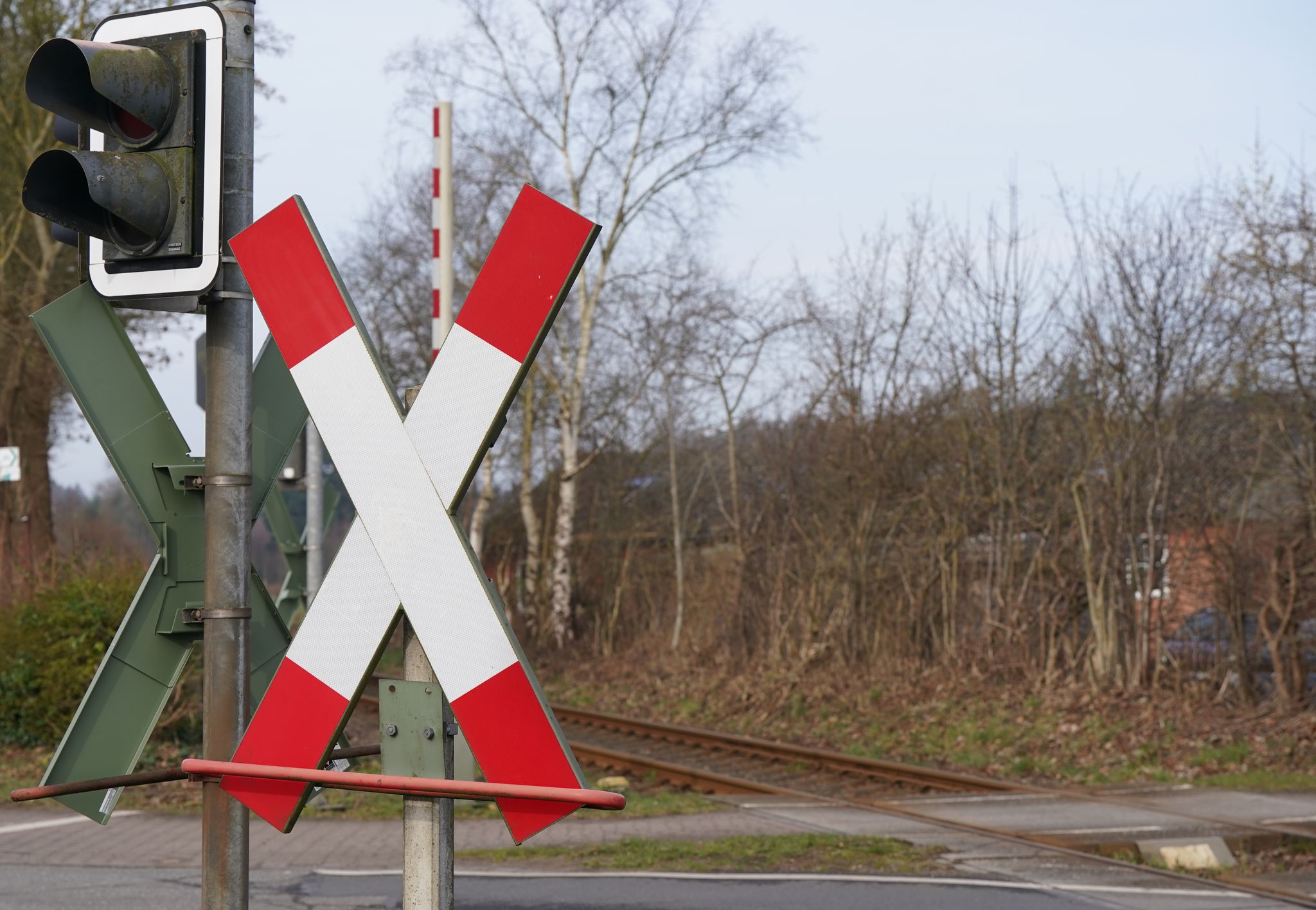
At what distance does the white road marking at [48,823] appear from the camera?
9291 millimetres

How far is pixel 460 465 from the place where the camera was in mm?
2305

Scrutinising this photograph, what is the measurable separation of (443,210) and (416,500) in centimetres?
513

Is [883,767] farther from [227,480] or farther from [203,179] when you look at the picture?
[203,179]

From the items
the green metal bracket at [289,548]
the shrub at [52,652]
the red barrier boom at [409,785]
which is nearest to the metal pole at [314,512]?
the green metal bracket at [289,548]

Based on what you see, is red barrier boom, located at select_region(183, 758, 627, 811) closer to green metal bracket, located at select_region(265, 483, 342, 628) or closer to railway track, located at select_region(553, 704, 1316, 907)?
railway track, located at select_region(553, 704, 1316, 907)

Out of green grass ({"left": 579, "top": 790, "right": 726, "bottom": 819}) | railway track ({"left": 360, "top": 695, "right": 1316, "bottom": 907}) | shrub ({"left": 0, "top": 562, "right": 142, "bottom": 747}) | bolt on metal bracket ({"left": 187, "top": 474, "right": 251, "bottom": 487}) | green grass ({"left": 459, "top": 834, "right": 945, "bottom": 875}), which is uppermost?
bolt on metal bracket ({"left": 187, "top": 474, "right": 251, "bottom": 487})

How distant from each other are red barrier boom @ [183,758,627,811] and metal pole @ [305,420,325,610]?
8760 mm

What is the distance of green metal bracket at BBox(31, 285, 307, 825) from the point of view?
2863 mm

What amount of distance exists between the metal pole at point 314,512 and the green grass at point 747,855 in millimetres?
3433

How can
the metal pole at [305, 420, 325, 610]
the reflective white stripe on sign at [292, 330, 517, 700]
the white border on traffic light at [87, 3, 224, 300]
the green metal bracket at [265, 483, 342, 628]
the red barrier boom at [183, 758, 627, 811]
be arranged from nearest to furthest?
the red barrier boom at [183, 758, 627, 811], the reflective white stripe on sign at [292, 330, 517, 700], the white border on traffic light at [87, 3, 224, 300], the green metal bracket at [265, 483, 342, 628], the metal pole at [305, 420, 325, 610]

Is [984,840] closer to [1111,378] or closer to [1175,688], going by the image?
[1175,688]

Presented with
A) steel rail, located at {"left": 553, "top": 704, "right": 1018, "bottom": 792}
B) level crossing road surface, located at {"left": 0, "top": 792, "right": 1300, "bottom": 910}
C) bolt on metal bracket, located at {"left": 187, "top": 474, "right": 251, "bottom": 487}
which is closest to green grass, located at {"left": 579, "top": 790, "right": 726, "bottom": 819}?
level crossing road surface, located at {"left": 0, "top": 792, "right": 1300, "bottom": 910}

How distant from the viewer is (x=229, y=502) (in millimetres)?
2840

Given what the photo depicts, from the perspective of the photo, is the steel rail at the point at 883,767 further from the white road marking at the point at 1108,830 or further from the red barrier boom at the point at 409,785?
the red barrier boom at the point at 409,785
